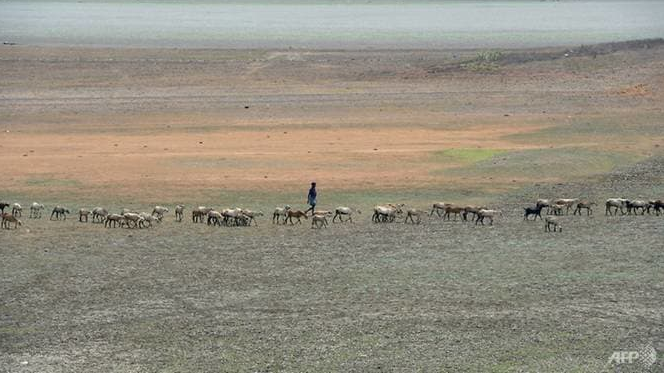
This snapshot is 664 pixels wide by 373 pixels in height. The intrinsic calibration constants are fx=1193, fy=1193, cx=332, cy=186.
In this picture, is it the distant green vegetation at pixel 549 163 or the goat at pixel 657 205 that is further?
the distant green vegetation at pixel 549 163

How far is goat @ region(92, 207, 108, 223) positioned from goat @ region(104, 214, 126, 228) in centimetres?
35

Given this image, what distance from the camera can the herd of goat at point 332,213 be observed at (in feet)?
114

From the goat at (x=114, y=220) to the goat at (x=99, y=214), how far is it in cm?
35

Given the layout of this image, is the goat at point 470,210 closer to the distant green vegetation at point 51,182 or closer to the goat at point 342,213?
the goat at point 342,213

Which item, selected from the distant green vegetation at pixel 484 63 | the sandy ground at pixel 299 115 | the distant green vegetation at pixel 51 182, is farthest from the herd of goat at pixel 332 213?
the distant green vegetation at pixel 484 63

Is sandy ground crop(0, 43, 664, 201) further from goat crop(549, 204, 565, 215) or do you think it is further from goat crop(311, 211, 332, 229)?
goat crop(311, 211, 332, 229)

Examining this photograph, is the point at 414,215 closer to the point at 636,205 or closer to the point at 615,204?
the point at 615,204

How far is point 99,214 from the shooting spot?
3556cm

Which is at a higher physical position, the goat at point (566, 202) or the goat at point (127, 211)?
the goat at point (566, 202)

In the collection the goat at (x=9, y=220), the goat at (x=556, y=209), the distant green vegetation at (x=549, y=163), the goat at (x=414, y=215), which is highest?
the distant green vegetation at (x=549, y=163)

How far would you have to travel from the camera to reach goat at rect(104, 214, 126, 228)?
113ft

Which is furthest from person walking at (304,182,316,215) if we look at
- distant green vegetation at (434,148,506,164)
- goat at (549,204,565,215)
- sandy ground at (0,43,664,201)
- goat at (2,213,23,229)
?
distant green vegetation at (434,148,506,164)

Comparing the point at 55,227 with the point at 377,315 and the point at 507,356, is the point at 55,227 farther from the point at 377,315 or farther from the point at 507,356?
the point at 507,356

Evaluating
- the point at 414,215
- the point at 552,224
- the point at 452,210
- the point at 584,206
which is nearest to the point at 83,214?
the point at 414,215
